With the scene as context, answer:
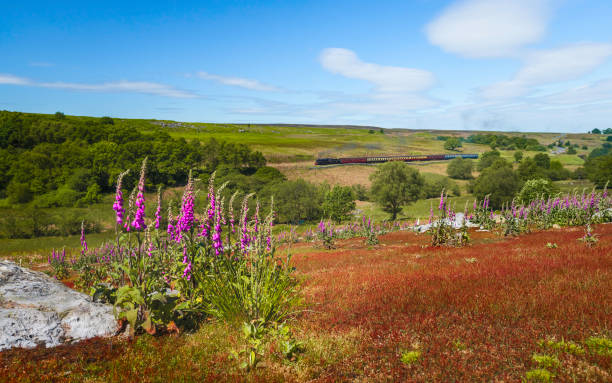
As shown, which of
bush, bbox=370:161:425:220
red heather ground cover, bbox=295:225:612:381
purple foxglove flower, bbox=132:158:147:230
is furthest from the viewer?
bush, bbox=370:161:425:220

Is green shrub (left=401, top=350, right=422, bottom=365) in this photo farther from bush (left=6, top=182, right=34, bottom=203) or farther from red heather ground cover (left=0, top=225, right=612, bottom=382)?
bush (left=6, top=182, right=34, bottom=203)

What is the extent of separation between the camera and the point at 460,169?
117125 millimetres

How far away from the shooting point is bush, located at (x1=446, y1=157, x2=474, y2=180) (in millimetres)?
117031

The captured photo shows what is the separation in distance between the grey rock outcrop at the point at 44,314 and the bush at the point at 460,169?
413 feet

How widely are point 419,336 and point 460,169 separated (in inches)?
4893

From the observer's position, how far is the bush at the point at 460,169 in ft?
384

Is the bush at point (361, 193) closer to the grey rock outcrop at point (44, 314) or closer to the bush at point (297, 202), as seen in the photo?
the bush at point (297, 202)

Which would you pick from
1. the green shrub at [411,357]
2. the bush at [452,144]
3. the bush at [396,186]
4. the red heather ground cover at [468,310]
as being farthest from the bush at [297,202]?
the bush at [452,144]

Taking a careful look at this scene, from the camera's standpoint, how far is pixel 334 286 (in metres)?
10.3

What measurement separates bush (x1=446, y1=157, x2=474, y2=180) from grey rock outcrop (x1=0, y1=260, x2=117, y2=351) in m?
126

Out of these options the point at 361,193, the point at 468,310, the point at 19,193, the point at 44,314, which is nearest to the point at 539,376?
the point at 468,310

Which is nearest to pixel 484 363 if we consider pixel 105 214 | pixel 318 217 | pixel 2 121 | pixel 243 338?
pixel 243 338

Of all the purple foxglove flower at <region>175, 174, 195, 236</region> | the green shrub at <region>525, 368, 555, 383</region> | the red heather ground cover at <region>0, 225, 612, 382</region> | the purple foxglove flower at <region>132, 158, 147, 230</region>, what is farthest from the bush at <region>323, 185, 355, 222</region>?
the green shrub at <region>525, 368, 555, 383</region>

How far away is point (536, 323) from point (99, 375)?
809 centimetres
